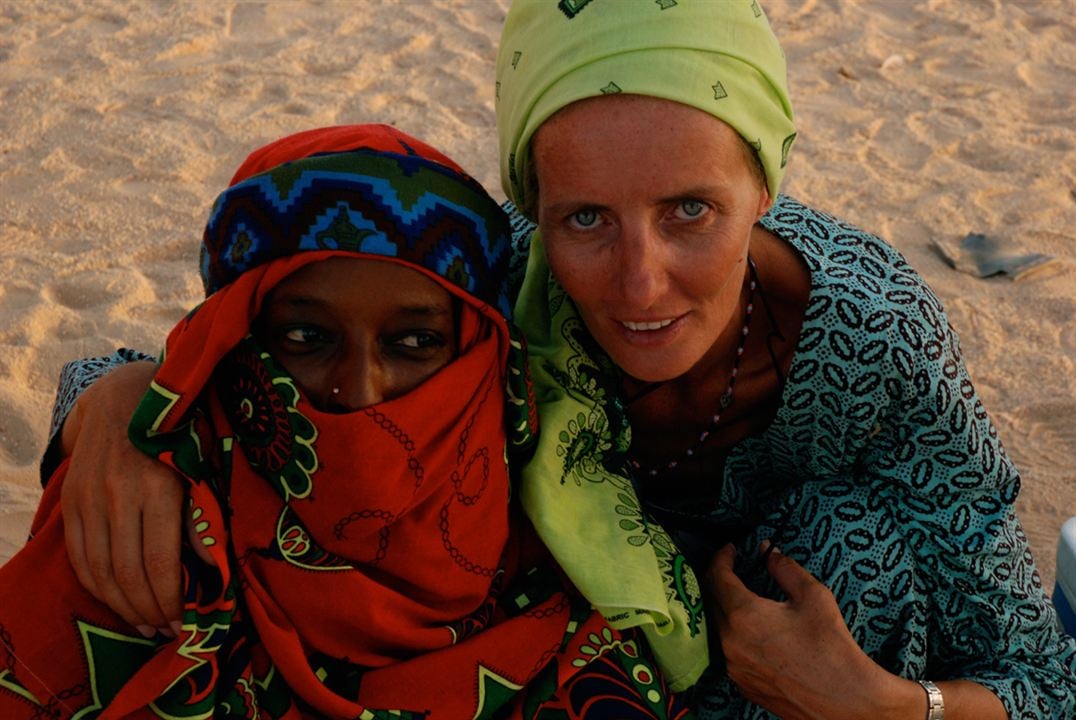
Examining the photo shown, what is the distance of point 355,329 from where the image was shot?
79.8 inches

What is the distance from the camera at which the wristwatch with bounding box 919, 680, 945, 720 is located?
235 cm

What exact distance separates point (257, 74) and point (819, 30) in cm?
304

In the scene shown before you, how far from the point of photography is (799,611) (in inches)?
92.4

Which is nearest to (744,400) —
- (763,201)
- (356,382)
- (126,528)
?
(763,201)

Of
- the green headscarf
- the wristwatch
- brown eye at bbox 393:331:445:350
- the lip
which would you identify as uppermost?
the green headscarf

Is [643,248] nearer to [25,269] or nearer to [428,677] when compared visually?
[428,677]

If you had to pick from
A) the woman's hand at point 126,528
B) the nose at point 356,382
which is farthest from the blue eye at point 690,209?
the woman's hand at point 126,528

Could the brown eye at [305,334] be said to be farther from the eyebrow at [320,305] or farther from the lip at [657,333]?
the lip at [657,333]

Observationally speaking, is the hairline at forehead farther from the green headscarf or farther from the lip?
the lip

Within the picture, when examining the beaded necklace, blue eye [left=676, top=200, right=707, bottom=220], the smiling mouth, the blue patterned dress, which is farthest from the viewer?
the beaded necklace

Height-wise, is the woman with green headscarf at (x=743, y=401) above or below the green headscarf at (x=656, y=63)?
below

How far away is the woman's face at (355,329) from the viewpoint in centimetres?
203

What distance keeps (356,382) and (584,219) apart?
50 centimetres

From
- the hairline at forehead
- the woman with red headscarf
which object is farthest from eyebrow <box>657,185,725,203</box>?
the woman with red headscarf
